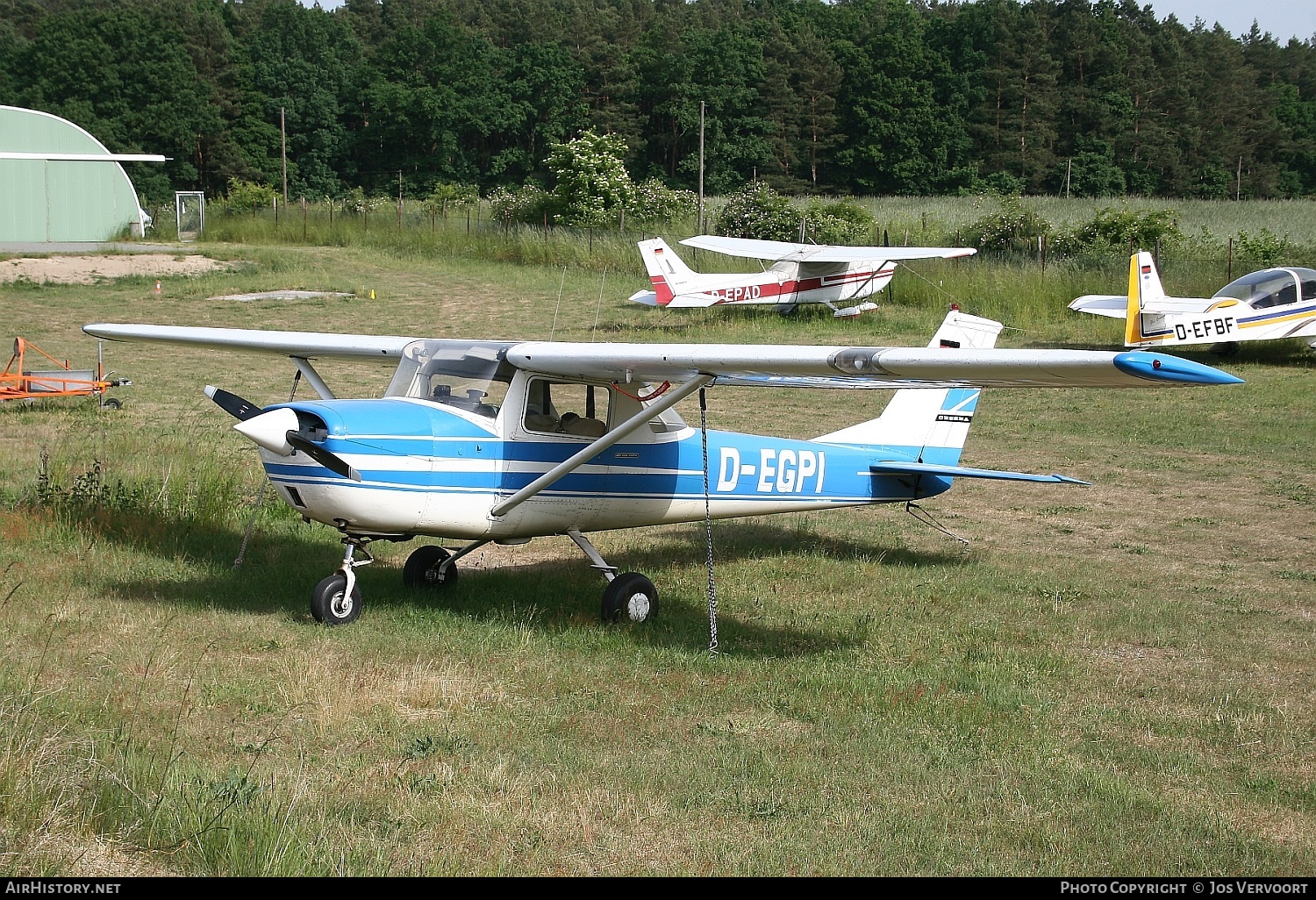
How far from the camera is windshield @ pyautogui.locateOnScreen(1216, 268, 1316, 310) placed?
71.8 feet

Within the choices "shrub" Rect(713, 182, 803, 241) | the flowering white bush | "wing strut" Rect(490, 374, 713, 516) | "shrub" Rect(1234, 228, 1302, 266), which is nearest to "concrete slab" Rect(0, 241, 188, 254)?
the flowering white bush

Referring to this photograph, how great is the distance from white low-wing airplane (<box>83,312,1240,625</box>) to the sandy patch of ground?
23852 millimetres

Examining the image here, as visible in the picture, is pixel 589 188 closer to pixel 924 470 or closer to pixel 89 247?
pixel 89 247

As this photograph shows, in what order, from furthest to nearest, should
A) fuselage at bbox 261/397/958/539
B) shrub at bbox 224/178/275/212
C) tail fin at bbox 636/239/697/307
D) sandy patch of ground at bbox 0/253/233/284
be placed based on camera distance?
shrub at bbox 224/178/275/212 < sandy patch of ground at bbox 0/253/233/284 < tail fin at bbox 636/239/697/307 < fuselage at bbox 261/397/958/539

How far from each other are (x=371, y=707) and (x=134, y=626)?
89.3 inches

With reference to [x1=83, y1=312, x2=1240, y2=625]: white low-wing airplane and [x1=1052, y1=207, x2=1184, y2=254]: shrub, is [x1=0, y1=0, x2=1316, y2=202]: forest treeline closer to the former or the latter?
[x1=1052, y1=207, x2=1184, y2=254]: shrub

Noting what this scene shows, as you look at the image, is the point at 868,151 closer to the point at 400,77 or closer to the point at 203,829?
the point at 400,77

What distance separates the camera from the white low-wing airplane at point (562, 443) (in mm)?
7234

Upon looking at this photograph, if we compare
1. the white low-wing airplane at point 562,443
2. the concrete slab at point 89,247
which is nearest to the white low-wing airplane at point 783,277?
the white low-wing airplane at point 562,443

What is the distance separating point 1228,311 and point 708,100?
224 ft

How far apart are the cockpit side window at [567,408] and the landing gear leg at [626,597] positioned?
0.94m

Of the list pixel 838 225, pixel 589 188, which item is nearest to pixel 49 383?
pixel 838 225

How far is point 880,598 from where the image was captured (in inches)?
360

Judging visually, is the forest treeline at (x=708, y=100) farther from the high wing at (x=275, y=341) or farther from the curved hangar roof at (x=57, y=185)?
the high wing at (x=275, y=341)
